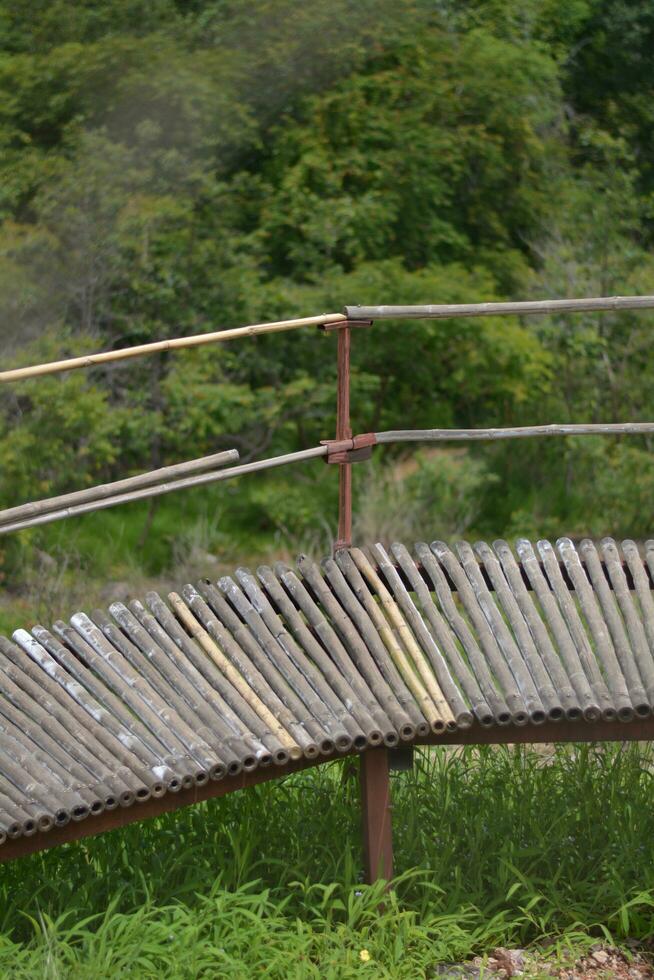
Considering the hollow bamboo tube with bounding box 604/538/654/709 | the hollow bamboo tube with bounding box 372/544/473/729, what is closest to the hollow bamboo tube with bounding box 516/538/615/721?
the hollow bamboo tube with bounding box 604/538/654/709

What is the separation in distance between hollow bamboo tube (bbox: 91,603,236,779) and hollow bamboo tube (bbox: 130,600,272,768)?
0.02m

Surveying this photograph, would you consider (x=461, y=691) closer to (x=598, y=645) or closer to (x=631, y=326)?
(x=598, y=645)

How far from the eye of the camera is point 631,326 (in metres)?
12.4

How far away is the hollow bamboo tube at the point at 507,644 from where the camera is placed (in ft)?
13.0

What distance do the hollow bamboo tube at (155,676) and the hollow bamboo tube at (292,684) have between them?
22cm

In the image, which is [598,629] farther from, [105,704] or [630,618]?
[105,704]

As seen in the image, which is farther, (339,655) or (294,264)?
(294,264)

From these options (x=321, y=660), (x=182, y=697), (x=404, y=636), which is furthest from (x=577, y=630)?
(x=182, y=697)

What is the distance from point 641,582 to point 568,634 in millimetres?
357

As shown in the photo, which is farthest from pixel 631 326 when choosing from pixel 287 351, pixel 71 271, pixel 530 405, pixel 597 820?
pixel 597 820

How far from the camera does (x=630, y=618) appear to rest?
434cm

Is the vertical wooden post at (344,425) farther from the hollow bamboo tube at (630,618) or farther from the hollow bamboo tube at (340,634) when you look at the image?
the hollow bamboo tube at (630,618)

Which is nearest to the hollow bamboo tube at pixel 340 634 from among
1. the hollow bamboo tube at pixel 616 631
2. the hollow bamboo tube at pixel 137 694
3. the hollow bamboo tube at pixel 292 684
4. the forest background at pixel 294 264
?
the hollow bamboo tube at pixel 292 684

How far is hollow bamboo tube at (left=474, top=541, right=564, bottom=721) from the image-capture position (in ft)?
13.1
